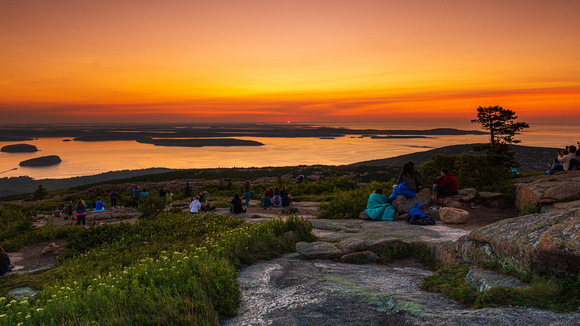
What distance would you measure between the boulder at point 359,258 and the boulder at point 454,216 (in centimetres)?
549

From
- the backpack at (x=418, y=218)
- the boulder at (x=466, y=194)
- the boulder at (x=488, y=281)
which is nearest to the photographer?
the boulder at (x=488, y=281)

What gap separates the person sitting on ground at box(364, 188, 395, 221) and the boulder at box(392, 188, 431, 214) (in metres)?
0.30

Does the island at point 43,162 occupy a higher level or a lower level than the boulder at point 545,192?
lower

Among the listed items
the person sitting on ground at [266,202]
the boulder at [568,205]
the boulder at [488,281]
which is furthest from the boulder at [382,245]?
the person sitting on ground at [266,202]

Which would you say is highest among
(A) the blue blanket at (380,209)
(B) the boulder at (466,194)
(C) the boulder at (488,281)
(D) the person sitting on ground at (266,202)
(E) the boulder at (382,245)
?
A: (C) the boulder at (488,281)

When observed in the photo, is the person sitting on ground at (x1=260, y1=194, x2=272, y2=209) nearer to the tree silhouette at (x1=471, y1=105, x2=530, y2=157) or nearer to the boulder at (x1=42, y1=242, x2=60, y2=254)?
the boulder at (x1=42, y1=242, x2=60, y2=254)

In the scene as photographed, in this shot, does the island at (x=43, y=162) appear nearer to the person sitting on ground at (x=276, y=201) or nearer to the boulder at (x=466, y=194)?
the person sitting on ground at (x=276, y=201)

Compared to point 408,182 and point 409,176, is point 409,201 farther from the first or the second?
point 409,176

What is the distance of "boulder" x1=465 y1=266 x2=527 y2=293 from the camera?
4492 millimetres

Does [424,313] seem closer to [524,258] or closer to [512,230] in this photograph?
[524,258]

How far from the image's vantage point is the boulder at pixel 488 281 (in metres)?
4.49

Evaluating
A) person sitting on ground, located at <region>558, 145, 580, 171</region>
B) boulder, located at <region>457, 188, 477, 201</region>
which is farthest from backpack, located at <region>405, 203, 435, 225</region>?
person sitting on ground, located at <region>558, 145, 580, 171</region>

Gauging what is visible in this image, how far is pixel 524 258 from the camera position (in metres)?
4.77

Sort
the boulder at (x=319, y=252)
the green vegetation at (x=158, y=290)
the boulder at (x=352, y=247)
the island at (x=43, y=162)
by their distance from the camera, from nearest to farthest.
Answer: the green vegetation at (x=158, y=290), the boulder at (x=319, y=252), the boulder at (x=352, y=247), the island at (x=43, y=162)
